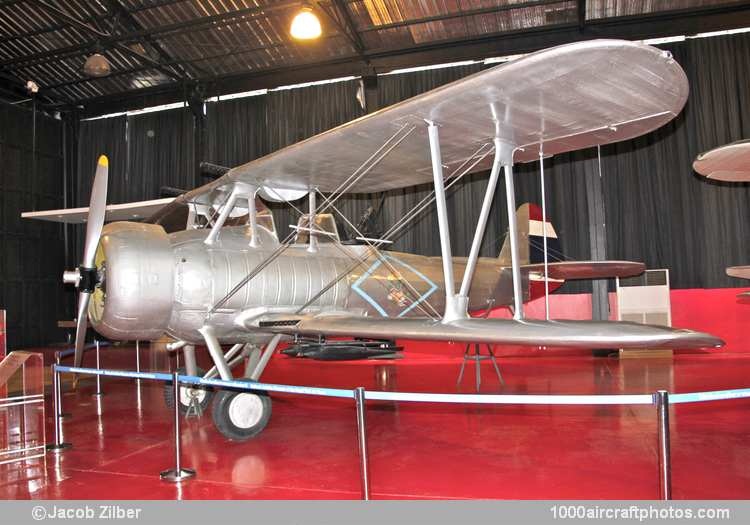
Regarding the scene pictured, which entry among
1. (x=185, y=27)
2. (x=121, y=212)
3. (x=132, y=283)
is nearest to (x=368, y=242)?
(x=132, y=283)

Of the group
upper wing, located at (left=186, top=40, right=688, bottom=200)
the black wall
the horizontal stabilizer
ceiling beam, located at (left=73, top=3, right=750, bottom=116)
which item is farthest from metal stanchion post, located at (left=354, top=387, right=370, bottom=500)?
the black wall

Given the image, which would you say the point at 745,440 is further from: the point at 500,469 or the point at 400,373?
the point at 400,373

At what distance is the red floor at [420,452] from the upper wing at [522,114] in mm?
2484

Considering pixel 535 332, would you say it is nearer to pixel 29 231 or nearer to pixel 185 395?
pixel 185 395

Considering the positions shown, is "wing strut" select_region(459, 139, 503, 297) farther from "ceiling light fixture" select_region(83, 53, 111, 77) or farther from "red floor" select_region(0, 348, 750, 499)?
"ceiling light fixture" select_region(83, 53, 111, 77)

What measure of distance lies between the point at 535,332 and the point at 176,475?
270cm

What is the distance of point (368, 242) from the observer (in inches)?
181

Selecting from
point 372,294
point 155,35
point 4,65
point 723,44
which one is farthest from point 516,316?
point 4,65

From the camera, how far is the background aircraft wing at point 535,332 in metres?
3.24

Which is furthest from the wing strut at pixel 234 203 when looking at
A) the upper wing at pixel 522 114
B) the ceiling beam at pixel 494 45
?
the ceiling beam at pixel 494 45

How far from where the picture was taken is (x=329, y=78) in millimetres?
→ 13219

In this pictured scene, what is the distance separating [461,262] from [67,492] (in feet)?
17.2

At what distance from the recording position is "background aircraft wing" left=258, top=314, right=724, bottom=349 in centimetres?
324

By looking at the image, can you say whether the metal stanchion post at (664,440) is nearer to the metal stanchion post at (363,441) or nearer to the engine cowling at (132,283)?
the metal stanchion post at (363,441)
